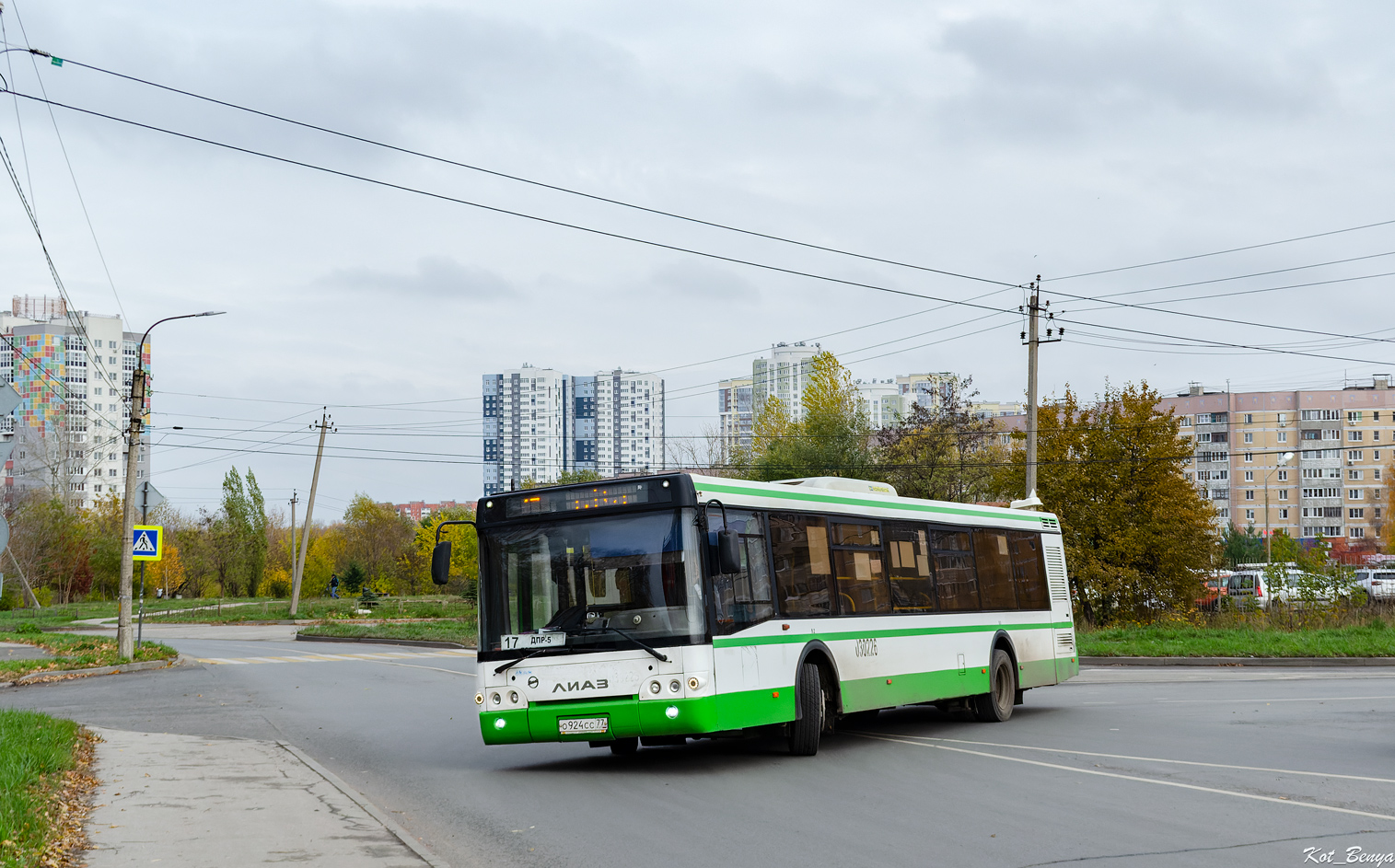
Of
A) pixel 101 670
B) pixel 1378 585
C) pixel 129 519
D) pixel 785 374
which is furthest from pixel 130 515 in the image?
pixel 785 374

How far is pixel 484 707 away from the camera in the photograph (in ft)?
→ 39.5

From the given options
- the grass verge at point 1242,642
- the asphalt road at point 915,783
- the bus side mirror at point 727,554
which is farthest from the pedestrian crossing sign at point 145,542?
the bus side mirror at point 727,554

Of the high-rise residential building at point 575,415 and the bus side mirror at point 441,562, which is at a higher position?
the high-rise residential building at point 575,415

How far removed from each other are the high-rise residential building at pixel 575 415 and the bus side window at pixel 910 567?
466ft

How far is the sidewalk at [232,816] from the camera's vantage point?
7.57m

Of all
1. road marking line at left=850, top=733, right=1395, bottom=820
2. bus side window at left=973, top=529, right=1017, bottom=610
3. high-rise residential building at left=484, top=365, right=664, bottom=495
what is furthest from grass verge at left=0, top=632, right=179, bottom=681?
high-rise residential building at left=484, top=365, right=664, bottom=495

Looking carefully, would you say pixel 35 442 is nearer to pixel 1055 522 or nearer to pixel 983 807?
pixel 1055 522

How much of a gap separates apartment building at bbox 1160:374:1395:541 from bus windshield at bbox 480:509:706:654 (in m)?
124

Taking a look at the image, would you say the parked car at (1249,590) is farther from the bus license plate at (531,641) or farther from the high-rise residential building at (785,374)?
the high-rise residential building at (785,374)

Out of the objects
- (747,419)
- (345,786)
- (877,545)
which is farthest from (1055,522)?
(747,419)

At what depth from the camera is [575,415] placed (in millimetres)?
183375

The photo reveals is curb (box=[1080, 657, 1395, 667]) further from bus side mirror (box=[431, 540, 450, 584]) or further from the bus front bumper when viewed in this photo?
bus side mirror (box=[431, 540, 450, 584])

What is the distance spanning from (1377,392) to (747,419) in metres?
83.7

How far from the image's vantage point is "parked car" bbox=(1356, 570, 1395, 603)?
32031 millimetres
